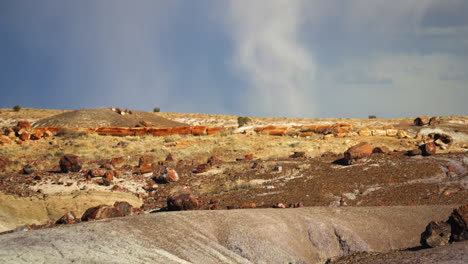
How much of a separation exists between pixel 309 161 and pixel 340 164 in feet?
4.60

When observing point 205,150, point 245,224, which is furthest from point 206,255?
point 205,150

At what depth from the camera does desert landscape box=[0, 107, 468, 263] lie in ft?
19.4

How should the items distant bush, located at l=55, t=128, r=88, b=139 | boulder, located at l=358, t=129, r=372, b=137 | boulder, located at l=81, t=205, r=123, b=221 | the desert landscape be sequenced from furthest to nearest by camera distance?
distant bush, located at l=55, t=128, r=88, b=139 → boulder, located at l=358, t=129, r=372, b=137 → boulder, located at l=81, t=205, r=123, b=221 → the desert landscape

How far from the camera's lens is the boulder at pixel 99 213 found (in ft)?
26.5

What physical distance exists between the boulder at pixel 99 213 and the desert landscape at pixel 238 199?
2cm

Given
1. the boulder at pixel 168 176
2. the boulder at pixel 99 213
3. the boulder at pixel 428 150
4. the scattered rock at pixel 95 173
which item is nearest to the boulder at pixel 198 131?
the boulder at pixel 168 176

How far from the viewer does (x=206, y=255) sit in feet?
19.0

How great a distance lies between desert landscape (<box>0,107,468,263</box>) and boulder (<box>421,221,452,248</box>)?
0.6 inches

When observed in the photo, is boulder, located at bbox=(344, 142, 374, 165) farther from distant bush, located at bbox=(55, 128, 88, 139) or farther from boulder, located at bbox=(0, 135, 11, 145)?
boulder, located at bbox=(0, 135, 11, 145)

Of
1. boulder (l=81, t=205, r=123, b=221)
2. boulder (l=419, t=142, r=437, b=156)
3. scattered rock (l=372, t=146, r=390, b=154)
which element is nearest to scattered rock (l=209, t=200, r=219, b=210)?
boulder (l=81, t=205, r=123, b=221)

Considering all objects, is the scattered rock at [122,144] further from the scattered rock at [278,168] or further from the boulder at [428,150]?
the boulder at [428,150]

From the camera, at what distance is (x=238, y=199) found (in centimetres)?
1079

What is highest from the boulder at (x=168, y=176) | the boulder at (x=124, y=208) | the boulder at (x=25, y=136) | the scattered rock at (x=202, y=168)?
the boulder at (x=25, y=136)

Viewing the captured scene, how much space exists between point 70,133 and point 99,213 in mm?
18036
